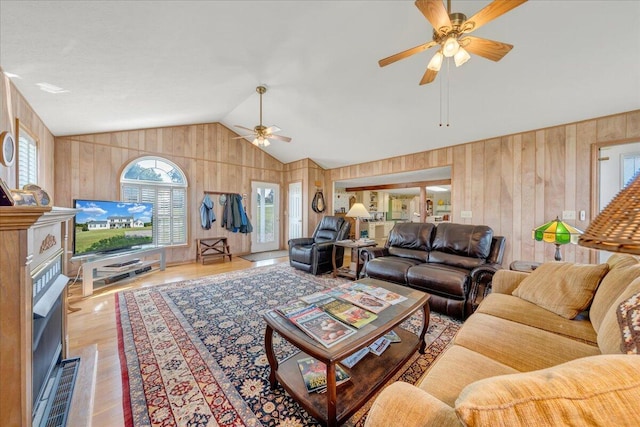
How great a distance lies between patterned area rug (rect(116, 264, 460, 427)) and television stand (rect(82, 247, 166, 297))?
0.48 meters

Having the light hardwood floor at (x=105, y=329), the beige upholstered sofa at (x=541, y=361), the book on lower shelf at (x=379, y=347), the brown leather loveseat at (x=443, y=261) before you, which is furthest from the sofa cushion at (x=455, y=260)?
the light hardwood floor at (x=105, y=329)

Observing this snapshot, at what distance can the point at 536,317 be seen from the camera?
1.57 metres

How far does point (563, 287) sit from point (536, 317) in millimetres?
323

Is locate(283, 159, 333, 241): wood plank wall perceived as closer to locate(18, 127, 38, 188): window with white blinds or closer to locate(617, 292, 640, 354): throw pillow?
locate(18, 127, 38, 188): window with white blinds

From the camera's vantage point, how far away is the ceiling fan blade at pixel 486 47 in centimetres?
169

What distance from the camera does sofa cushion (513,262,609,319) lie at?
1.55 m

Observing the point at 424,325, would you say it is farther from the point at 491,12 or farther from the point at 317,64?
the point at 317,64

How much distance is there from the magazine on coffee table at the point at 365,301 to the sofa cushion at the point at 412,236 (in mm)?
1839

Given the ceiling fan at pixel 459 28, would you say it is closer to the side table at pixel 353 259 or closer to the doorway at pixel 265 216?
the side table at pixel 353 259

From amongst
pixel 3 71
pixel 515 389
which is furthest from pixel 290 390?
pixel 3 71

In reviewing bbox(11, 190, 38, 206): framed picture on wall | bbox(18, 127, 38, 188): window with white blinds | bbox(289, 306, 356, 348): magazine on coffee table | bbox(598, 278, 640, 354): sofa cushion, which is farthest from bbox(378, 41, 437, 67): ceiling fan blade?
bbox(18, 127, 38, 188): window with white blinds

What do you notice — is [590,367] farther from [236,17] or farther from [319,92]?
[319,92]

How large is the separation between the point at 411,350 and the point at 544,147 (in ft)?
11.9

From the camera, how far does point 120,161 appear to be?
4.32 m
